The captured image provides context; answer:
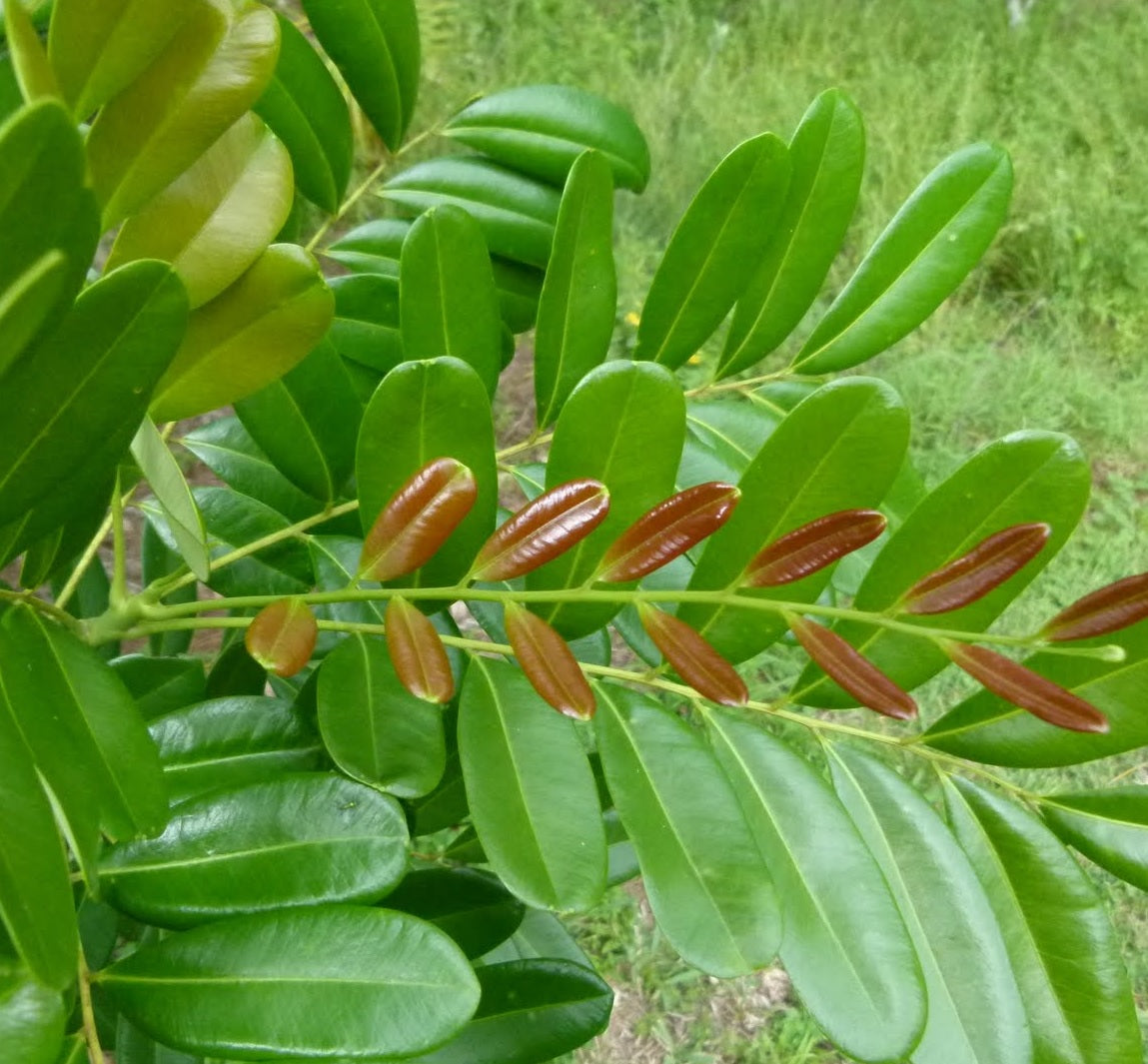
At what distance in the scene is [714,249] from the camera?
2.09 ft

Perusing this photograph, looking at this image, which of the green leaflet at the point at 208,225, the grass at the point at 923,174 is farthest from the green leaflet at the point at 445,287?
the grass at the point at 923,174

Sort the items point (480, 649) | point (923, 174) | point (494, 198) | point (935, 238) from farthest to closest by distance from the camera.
Answer: point (923, 174), point (494, 198), point (935, 238), point (480, 649)

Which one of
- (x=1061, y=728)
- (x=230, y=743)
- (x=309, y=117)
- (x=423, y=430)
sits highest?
(x=309, y=117)

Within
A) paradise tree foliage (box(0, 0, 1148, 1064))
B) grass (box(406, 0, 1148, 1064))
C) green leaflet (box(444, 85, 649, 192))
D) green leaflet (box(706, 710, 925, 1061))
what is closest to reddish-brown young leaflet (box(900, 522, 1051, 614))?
paradise tree foliage (box(0, 0, 1148, 1064))

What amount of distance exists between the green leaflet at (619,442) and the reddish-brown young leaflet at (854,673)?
0.10m

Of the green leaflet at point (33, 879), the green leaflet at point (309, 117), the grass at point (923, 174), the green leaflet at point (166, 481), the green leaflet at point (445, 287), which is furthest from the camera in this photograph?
the grass at point (923, 174)

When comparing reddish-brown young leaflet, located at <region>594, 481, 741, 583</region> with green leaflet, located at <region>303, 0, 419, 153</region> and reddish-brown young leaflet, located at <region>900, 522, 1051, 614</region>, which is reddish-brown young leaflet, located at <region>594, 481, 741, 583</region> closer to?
reddish-brown young leaflet, located at <region>900, 522, 1051, 614</region>

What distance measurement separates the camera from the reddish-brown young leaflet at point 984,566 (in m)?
0.44

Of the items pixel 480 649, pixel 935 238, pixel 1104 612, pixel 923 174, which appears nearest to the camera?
pixel 1104 612

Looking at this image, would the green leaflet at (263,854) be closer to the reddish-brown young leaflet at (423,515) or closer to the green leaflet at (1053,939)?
the reddish-brown young leaflet at (423,515)

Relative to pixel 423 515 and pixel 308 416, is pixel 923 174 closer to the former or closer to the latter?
pixel 308 416

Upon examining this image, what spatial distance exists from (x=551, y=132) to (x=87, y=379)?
49 centimetres

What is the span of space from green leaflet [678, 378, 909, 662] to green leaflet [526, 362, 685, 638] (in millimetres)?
42

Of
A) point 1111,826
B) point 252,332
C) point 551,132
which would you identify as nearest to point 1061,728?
point 1111,826
